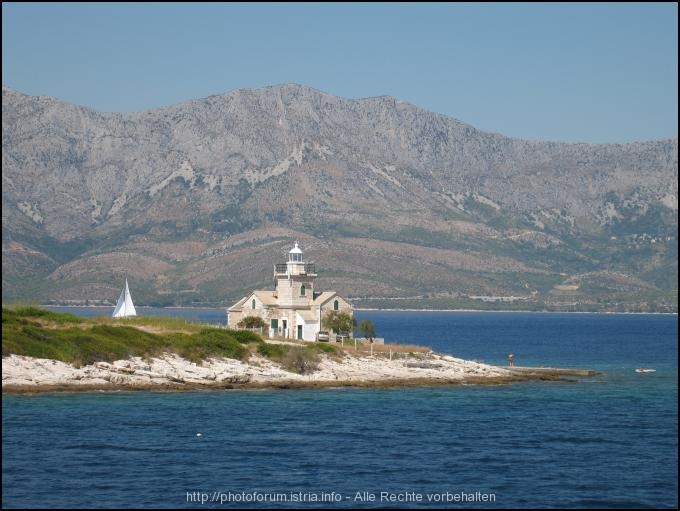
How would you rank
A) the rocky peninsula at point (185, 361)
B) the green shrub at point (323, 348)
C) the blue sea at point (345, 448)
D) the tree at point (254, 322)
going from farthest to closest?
the tree at point (254, 322) → the green shrub at point (323, 348) → the rocky peninsula at point (185, 361) → the blue sea at point (345, 448)

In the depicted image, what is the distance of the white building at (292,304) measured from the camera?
98125 millimetres

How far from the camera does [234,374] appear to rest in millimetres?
82562

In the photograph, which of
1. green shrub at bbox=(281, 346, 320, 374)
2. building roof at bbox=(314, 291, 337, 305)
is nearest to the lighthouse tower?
building roof at bbox=(314, 291, 337, 305)

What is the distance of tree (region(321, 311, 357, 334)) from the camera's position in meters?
99.7

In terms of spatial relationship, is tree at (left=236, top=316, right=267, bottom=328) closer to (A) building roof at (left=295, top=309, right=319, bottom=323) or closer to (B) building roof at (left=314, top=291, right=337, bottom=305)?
(A) building roof at (left=295, top=309, right=319, bottom=323)

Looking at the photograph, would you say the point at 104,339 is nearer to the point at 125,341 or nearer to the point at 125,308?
the point at 125,341

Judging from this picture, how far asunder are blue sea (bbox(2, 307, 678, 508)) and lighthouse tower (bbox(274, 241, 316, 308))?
54.2 ft

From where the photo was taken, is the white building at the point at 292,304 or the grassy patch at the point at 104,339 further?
the white building at the point at 292,304

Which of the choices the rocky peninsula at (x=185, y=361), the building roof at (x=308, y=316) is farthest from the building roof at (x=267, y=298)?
the rocky peninsula at (x=185, y=361)

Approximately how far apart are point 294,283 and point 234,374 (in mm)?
16678

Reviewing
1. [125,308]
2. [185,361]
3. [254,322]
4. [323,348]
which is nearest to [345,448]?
[185,361]

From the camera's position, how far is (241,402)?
243ft

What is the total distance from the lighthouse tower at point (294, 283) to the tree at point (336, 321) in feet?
6.38

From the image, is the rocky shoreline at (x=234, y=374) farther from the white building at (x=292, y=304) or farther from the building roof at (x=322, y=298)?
the building roof at (x=322, y=298)
